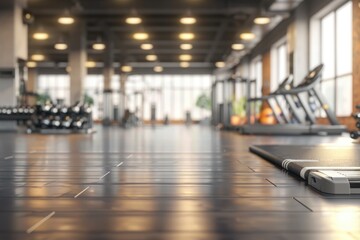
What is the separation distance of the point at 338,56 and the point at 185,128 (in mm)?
6661

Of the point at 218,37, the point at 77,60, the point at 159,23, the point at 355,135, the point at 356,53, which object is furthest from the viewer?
the point at 218,37

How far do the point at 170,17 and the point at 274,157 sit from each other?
45.0 feet

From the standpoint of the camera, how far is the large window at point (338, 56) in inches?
515

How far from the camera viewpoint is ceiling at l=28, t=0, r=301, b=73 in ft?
48.6

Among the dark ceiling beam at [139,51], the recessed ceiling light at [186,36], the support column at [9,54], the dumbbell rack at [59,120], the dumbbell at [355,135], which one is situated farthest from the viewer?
the dark ceiling beam at [139,51]

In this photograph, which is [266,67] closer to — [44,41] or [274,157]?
[44,41]

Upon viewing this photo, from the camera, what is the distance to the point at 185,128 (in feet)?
61.6

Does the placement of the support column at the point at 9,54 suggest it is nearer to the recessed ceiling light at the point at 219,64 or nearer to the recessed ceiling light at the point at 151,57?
the recessed ceiling light at the point at 151,57

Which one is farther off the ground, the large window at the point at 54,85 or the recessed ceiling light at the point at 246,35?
the recessed ceiling light at the point at 246,35

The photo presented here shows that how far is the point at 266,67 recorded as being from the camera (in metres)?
21.6

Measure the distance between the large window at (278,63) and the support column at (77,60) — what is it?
7.26 meters

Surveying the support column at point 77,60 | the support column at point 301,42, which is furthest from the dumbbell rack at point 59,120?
the support column at point 301,42

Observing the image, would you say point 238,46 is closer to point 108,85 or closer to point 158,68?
point 108,85

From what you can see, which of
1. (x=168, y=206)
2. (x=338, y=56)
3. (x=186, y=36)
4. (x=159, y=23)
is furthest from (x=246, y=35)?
(x=168, y=206)
